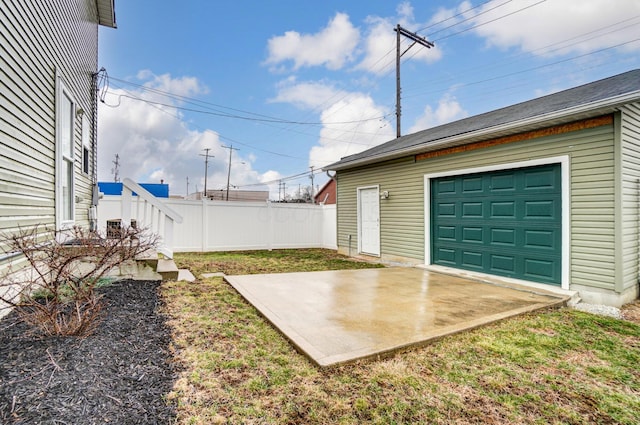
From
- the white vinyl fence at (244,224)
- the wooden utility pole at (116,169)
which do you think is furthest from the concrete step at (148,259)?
the wooden utility pole at (116,169)

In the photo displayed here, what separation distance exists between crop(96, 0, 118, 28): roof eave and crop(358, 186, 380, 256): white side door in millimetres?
7716

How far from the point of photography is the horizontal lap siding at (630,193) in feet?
14.6

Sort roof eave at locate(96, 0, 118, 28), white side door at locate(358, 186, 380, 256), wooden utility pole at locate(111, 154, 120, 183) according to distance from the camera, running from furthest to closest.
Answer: wooden utility pole at locate(111, 154, 120, 183) → white side door at locate(358, 186, 380, 256) → roof eave at locate(96, 0, 118, 28)

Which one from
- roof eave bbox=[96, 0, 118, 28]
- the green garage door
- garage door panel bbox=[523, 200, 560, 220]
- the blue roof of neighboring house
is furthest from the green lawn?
the blue roof of neighboring house

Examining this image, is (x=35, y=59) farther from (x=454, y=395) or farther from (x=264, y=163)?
(x=264, y=163)

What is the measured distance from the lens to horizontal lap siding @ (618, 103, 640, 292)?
4449 mm

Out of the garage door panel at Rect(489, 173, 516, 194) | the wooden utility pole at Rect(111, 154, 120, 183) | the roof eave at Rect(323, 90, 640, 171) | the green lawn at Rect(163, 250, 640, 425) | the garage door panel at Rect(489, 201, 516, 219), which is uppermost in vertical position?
the wooden utility pole at Rect(111, 154, 120, 183)

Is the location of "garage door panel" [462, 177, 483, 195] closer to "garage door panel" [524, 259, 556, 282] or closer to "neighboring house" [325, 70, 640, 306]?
"neighboring house" [325, 70, 640, 306]

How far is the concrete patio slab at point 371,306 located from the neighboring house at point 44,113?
2.72 m

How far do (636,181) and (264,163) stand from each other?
91.4 feet

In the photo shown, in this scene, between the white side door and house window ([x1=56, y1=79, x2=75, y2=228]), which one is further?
the white side door

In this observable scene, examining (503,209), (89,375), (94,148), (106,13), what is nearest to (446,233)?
(503,209)

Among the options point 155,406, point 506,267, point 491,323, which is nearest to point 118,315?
point 155,406

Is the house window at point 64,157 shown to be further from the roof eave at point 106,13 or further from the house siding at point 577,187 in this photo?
the house siding at point 577,187
